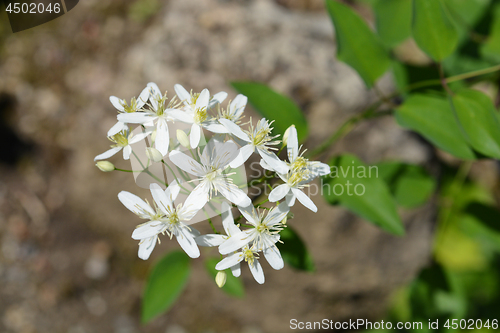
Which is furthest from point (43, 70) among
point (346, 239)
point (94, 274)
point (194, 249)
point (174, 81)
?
point (346, 239)

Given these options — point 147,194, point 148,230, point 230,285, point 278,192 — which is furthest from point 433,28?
point 147,194

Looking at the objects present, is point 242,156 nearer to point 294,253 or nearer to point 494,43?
point 294,253

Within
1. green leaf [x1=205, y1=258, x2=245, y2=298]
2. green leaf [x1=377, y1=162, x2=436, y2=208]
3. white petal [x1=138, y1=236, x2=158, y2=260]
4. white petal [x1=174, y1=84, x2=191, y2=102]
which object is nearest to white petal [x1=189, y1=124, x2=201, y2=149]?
white petal [x1=174, y1=84, x2=191, y2=102]

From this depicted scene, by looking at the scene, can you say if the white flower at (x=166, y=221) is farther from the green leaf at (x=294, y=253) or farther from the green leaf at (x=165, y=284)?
the green leaf at (x=165, y=284)

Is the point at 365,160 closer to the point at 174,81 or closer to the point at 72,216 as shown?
the point at 174,81

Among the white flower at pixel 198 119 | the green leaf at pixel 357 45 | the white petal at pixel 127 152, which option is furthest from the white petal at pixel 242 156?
the green leaf at pixel 357 45
